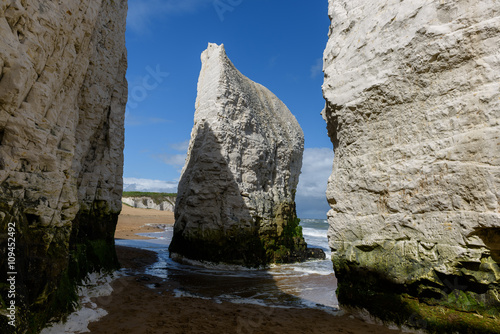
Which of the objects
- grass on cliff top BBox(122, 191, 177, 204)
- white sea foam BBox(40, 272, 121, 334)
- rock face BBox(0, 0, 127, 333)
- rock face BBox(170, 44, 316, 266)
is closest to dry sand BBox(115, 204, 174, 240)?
rock face BBox(170, 44, 316, 266)

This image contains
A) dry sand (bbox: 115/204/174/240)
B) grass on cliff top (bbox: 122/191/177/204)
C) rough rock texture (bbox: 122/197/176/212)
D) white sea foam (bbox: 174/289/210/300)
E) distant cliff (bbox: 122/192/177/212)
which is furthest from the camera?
grass on cliff top (bbox: 122/191/177/204)

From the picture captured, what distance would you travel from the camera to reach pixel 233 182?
1363 cm

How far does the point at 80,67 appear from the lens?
6.08 metres

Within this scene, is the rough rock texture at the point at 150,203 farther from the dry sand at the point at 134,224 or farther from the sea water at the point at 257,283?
the sea water at the point at 257,283

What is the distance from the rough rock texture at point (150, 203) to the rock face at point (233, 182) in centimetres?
4284

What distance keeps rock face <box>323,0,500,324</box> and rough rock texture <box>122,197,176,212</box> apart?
5215 centimetres

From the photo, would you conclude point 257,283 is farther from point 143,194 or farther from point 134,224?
point 143,194

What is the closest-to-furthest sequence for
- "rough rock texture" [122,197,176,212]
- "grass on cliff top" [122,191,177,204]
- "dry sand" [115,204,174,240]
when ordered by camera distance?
"dry sand" [115,204,174,240] → "rough rock texture" [122,197,176,212] → "grass on cliff top" [122,191,177,204]

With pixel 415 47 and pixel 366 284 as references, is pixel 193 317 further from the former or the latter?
pixel 415 47

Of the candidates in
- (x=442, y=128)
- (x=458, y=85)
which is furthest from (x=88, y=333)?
(x=458, y=85)

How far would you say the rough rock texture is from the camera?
182ft

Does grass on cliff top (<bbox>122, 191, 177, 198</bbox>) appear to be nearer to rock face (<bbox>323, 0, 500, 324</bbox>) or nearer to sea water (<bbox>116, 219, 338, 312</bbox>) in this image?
sea water (<bbox>116, 219, 338, 312</bbox>)

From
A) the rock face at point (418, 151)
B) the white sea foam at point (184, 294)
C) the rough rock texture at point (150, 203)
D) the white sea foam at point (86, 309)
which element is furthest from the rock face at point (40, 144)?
the rough rock texture at point (150, 203)

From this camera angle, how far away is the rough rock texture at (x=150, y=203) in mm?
55344
